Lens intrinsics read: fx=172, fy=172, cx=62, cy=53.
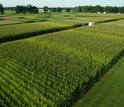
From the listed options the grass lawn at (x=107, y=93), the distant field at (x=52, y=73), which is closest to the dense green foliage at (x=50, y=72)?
the distant field at (x=52, y=73)

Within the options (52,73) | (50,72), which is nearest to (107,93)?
(52,73)

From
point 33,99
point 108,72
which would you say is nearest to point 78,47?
point 108,72

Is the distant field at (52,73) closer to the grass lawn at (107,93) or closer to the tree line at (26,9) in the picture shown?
the grass lawn at (107,93)

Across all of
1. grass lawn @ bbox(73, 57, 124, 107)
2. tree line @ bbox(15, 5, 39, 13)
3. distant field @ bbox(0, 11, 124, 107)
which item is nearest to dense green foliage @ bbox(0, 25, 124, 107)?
distant field @ bbox(0, 11, 124, 107)

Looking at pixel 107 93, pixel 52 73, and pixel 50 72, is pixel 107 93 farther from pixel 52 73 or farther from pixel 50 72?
pixel 50 72

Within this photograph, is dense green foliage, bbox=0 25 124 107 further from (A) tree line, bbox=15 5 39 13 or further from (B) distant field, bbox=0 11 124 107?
(A) tree line, bbox=15 5 39 13

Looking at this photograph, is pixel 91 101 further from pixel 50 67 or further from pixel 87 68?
pixel 50 67
